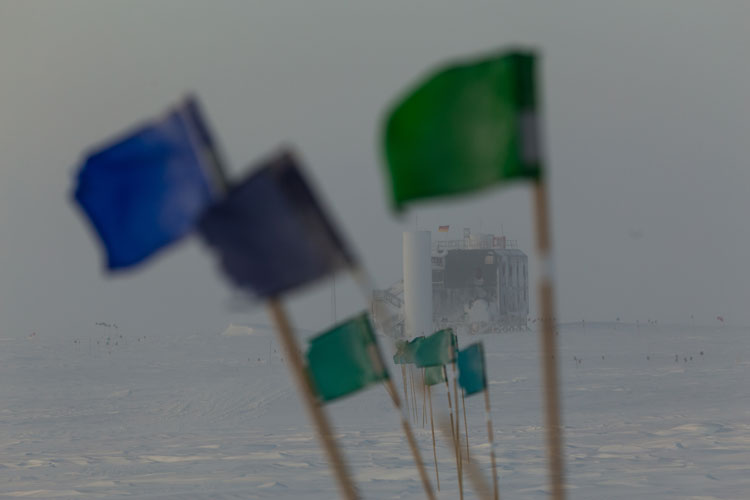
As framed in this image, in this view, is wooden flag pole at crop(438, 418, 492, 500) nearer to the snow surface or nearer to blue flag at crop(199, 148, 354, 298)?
blue flag at crop(199, 148, 354, 298)

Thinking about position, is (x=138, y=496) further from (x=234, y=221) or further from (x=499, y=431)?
(x=234, y=221)

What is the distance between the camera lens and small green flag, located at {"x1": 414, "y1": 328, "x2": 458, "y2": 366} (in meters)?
7.73

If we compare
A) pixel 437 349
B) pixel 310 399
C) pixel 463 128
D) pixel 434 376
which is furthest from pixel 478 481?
pixel 434 376

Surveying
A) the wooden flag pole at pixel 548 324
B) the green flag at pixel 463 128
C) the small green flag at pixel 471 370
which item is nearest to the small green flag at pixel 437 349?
the small green flag at pixel 471 370

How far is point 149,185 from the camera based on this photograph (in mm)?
3387

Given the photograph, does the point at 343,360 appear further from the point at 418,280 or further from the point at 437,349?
the point at 418,280

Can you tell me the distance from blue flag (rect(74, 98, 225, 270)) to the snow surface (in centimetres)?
628

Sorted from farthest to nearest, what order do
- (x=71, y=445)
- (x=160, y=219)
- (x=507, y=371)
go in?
(x=507, y=371), (x=71, y=445), (x=160, y=219)

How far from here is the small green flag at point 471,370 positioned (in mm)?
7090

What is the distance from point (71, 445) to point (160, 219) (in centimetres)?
1145

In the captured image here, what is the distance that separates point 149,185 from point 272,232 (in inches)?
20.8

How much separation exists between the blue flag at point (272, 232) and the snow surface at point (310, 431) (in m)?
6.30

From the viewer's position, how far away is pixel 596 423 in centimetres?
1460

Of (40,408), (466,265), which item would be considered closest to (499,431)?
(40,408)
